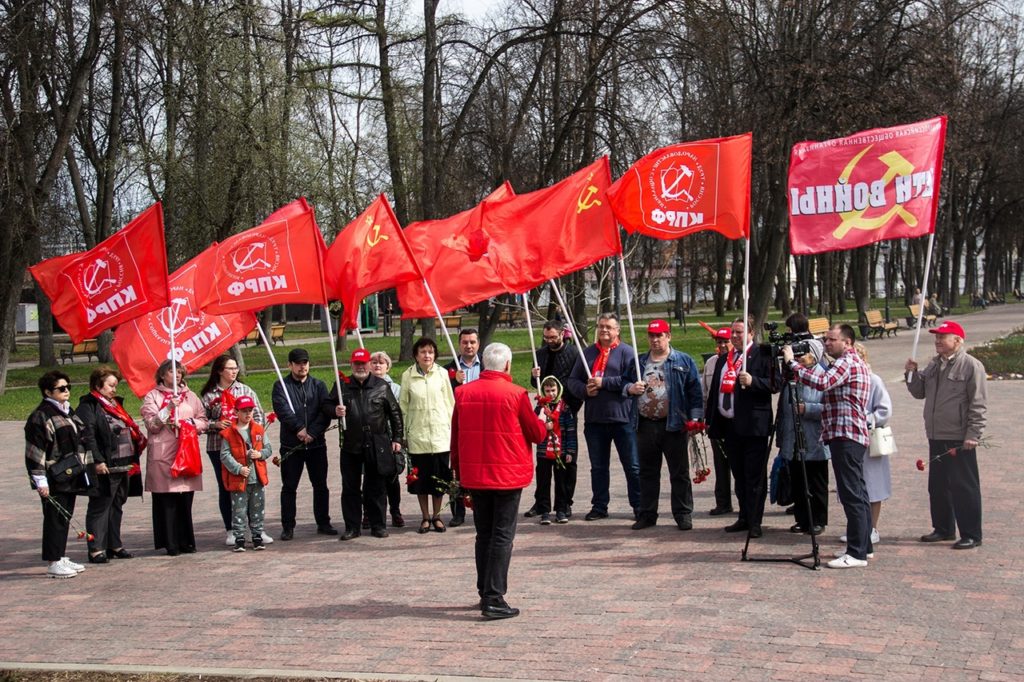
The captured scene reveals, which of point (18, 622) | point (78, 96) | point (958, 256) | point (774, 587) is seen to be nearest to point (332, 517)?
point (18, 622)

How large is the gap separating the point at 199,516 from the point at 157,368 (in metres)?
1.98

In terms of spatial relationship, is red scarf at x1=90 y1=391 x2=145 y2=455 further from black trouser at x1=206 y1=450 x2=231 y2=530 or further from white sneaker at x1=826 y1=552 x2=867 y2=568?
white sneaker at x1=826 y1=552 x2=867 y2=568

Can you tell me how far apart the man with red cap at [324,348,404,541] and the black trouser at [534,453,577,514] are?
4.41 ft

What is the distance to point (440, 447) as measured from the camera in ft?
36.0

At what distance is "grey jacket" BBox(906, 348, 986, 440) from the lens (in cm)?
909

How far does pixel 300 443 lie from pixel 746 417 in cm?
399

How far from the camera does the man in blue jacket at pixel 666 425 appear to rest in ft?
34.3

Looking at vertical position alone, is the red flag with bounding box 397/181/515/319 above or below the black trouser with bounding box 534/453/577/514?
above

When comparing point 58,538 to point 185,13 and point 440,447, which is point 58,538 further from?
point 185,13

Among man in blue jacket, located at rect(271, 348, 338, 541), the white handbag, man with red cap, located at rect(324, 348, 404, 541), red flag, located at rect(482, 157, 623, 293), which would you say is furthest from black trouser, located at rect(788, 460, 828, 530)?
man in blue jacket, located at rect(271, 348, 338, 541)

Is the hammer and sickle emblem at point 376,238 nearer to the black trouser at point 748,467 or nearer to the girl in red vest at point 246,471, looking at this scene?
the girl in red vest at point 246,471

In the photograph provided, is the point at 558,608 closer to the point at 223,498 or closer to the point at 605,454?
the point at 605,454

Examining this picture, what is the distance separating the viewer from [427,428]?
11.0 metres

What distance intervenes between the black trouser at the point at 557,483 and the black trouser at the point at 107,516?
3.65m
